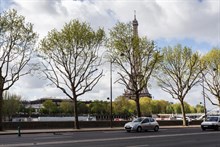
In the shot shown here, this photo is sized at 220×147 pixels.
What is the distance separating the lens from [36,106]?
182375 millimetres

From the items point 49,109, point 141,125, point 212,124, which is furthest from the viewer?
point 49,109

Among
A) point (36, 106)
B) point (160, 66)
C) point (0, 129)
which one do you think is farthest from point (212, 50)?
point (36, 106)

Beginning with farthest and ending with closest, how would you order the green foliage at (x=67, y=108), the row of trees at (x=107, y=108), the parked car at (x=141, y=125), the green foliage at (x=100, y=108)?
the green foliage at (x=67, y=108), the green foliage at (x=100, y=108), the row of trees at (x=107, y=108), the parked car at (x=141, y=125)

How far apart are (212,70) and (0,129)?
40.1m

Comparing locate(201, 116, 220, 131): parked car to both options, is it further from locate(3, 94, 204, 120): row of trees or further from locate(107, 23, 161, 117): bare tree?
locate(3, 94, 204, 120): row of trees

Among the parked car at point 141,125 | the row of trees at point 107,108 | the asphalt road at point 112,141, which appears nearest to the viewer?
the asphalt road at point 112,141

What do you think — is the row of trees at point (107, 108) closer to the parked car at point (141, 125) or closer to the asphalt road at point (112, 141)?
the parked car at point (141, 125)

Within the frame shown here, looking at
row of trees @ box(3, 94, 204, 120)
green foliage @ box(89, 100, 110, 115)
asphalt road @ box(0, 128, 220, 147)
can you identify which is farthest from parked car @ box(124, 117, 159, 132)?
green foliage @ box(89, 100, 110, 115)

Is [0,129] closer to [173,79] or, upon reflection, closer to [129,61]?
[129,61]

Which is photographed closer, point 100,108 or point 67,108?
point 100,108

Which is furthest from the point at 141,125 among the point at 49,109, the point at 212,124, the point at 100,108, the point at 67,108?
the point at 67,108

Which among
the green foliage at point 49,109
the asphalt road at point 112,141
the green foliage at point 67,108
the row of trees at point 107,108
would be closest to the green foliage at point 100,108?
the row of trees at point 107,108

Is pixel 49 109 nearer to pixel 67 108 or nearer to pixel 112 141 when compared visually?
pixel 67 108

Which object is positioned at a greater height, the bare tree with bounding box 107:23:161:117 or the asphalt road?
the bare tree with bounding box 107:23:161:117
